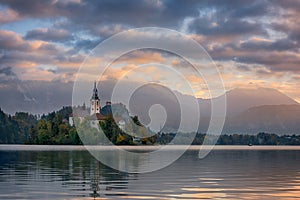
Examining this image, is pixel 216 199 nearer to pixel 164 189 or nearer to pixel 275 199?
pixel 275 199

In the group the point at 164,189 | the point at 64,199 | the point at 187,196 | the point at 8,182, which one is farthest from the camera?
the point at 8,182

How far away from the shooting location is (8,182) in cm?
4219

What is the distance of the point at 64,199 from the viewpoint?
1235 inches

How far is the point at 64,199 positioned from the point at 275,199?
1267cm

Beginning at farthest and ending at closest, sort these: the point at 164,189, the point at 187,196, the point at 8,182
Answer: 1. the point at 8,182
2. the point at 164,189
3. the point at 187,196

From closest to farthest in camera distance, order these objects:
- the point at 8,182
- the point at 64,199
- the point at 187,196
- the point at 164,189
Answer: the point at 64,199 → the point at 187,196 → the point at 164,189 → the point at 8,182

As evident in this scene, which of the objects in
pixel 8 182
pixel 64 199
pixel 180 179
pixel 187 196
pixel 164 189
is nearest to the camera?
pixel 64 199

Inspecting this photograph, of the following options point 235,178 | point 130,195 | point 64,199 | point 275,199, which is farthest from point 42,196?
point 235,178

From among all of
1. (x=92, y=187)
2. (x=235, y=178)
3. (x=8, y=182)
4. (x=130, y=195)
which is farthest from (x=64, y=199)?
(x=235, y=178)

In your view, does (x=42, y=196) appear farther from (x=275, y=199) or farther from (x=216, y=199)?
(x=275, y=199)

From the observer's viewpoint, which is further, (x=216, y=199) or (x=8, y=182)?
(x=8, y=182)

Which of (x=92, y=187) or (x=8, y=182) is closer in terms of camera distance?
(x=92, y=187)

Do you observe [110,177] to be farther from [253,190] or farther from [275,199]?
[275,199]

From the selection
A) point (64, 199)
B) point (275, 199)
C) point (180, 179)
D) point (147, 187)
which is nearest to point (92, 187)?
point (147, 187)
